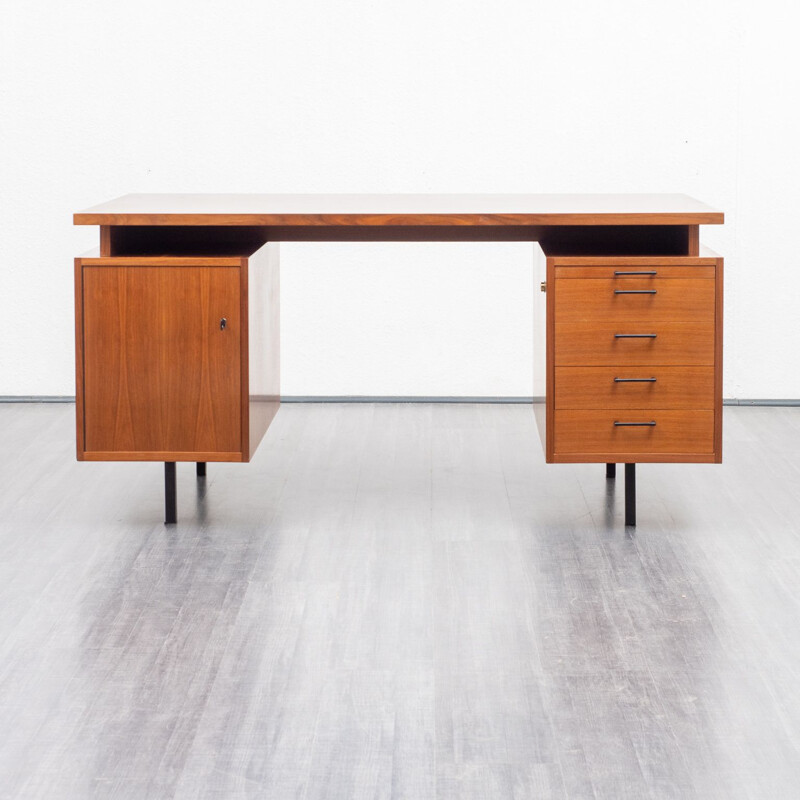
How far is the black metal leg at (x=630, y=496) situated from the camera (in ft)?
11.3

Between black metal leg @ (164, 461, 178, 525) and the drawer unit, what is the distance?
99 centimetres

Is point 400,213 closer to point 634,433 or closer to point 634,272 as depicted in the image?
point 634,272

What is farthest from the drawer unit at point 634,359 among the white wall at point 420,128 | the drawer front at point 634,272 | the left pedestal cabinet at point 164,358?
the white wall at point 420,128

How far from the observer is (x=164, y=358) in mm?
3275

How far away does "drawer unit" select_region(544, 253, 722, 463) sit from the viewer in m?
3.24

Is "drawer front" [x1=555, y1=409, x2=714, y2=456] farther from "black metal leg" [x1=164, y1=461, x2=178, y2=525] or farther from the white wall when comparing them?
the white wall

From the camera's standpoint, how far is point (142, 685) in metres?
2.45

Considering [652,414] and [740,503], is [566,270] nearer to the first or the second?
[652,414]

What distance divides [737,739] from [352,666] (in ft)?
2.41

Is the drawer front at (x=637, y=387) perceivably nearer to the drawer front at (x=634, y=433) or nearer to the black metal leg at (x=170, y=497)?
the drawer front at (x=634, y=433)

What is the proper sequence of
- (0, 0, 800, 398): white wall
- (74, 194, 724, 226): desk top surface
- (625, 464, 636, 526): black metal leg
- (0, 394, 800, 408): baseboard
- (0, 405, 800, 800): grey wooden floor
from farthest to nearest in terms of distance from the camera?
1. (0, 394, 800, 408): baseboard
2. (0, 0, 800, 398): white wall
3. (625, 464, 636, 526): black metal leg
4. (74, 194, 724, 226): desk top surface
5. (0, 405, 800, 800): grey wooden floor

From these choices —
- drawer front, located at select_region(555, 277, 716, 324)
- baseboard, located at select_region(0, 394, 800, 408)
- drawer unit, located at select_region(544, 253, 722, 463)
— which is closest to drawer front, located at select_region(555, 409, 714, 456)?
drawer unit, located at select_region(544, 253, 722, 463)

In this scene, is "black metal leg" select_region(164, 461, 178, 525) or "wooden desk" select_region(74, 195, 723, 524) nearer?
"wooden desk" select_region(74, 195, 723, 524)

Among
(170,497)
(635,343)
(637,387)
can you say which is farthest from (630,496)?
(170,497)
